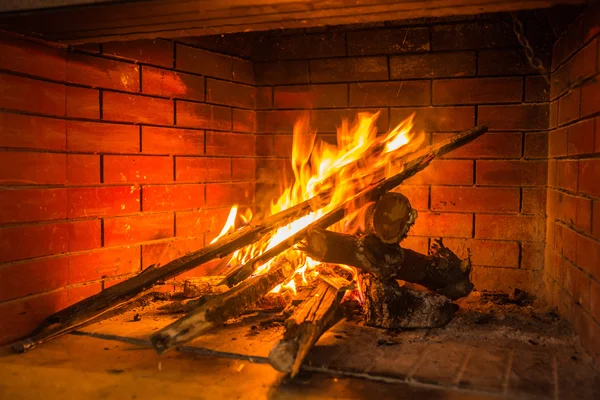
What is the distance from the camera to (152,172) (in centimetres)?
416

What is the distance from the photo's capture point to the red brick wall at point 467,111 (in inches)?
168

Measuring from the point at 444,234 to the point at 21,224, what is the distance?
123 inches

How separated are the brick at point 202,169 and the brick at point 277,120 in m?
0.50

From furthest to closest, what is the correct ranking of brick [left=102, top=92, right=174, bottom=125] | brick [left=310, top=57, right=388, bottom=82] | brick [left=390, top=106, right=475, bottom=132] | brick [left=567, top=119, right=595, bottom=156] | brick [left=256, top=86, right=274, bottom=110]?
brick [left=256, top=86, right=274, bottom=110], brick [left=310, top=57, right=388, bottom=82], brick [left=390, top=106, right=475, bottom=132], brick [left=102, top=92, right=174, bottom=125], brick [left=567, top=119, right=595, bottom=156]

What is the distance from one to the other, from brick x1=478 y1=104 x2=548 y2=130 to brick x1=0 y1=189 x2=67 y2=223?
3.17 metres

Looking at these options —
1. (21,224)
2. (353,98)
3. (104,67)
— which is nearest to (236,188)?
(353,98)

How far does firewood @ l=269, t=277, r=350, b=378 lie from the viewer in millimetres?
2557

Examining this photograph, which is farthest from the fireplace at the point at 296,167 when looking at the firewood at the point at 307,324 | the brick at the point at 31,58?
the firewood at the point at 307,324

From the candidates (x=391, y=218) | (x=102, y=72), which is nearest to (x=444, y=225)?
(x=391, y=218)

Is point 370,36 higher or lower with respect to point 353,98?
higher

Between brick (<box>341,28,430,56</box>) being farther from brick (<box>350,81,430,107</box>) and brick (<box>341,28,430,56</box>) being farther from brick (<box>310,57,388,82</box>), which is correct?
brick (<box>350,81,430,107</box>)

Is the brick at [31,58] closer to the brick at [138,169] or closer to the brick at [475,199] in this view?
the brick at [138,169]

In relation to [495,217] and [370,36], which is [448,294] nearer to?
[495,217]

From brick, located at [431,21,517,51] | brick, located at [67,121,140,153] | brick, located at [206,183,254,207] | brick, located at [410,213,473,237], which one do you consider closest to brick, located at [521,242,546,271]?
brick, located at [410,213,473,237]
